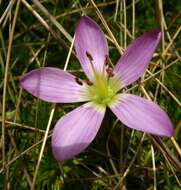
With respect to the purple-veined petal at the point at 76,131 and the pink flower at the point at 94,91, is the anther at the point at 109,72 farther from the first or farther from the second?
the purple-veined petal at the point at 76,131

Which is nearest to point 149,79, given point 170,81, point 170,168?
point 170,81

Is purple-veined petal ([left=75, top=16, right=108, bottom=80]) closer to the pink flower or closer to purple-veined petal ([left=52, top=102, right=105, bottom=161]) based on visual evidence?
Answer: the pink flower

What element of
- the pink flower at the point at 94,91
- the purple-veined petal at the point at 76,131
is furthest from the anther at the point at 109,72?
the purple-veined petal at the point at 76,131

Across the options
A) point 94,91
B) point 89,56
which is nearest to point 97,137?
point 94,91

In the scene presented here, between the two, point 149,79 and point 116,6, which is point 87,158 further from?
point 116,6

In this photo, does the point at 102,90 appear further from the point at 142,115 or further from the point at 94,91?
the point at 142,115

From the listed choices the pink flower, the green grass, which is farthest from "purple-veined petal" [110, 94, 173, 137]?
the green grass
